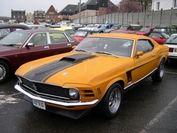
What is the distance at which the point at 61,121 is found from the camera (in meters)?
3.71

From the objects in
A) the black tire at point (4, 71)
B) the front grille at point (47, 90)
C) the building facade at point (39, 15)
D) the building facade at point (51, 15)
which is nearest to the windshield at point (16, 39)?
the black tire at point (4, 71)

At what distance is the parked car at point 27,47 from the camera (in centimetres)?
592

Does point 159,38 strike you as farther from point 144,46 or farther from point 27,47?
point 27,47

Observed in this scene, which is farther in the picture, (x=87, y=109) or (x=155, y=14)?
(x=155, y=14)

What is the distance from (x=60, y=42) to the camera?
7.45 m

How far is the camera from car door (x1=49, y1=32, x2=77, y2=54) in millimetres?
7160

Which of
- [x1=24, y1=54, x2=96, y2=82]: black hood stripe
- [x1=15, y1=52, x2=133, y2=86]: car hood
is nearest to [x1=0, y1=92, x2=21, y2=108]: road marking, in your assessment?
[x1=15, y1=52, x2=133, y2=86]: car hood

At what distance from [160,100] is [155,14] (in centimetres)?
3347

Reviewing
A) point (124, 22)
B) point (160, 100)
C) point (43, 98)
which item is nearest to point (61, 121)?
point (43, 98)

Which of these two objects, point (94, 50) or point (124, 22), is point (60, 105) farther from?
point (124, 22)

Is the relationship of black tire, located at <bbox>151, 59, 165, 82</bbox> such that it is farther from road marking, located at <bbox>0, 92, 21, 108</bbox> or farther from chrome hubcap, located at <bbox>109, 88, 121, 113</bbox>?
road marking, located at <bbox>0, 92, 21, 108</bbox>

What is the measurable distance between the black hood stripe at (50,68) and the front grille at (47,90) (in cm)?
11

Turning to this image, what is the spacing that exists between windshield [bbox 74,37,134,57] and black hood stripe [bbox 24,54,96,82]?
1.86 ft

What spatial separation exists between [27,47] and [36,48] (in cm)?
34
